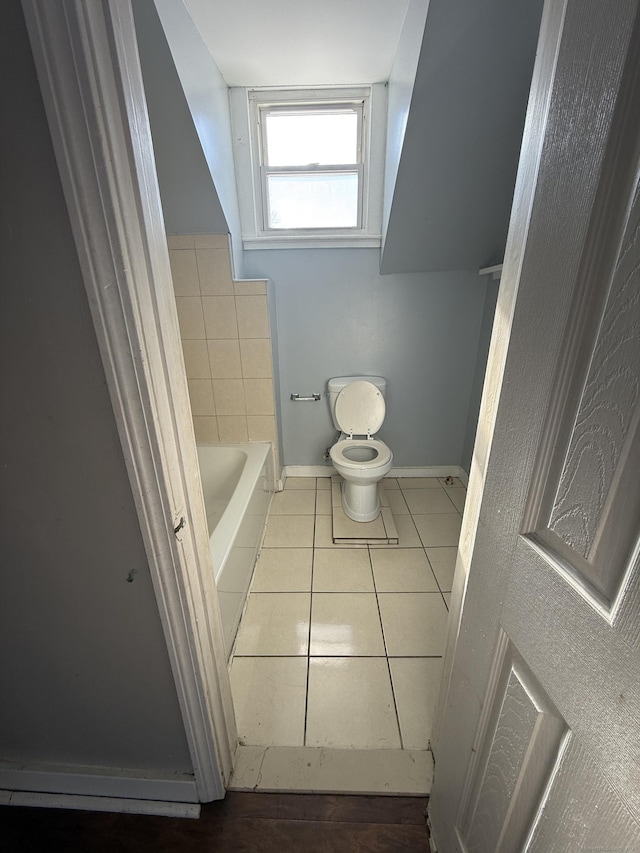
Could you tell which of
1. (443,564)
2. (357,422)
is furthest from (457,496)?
(357,422)

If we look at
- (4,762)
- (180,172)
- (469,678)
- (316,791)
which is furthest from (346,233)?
(4,762)

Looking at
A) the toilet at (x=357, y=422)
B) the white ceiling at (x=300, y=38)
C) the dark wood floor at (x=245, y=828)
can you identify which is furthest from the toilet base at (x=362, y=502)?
the white ceiling at (x=300, y=38)

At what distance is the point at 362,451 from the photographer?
2.32 meters

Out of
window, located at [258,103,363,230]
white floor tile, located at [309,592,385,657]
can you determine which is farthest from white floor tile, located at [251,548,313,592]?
window, located at [258,103,363,230]

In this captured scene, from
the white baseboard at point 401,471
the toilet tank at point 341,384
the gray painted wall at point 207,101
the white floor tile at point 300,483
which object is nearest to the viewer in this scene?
the gray painted wall at point 207,101

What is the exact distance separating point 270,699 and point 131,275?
1.35m

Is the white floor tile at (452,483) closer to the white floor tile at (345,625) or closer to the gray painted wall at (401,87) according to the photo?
the white floor tile at (345,625)

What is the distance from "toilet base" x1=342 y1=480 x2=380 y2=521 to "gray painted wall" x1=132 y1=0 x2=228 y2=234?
162 centimetres

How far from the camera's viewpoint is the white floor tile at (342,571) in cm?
169

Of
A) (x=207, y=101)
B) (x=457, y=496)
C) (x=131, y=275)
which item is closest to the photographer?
(x=131, y=275)

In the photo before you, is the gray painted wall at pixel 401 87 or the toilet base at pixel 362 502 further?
the toilet base at pixel 362 502

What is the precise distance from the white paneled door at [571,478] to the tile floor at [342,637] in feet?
1.95

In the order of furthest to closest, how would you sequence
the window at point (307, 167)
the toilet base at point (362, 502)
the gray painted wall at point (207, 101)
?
the toilet base at point (362, 502) → the window at point (307, 167) → the gray painted wall at point (207, 101)

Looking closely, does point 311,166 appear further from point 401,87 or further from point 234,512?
point 234,512
